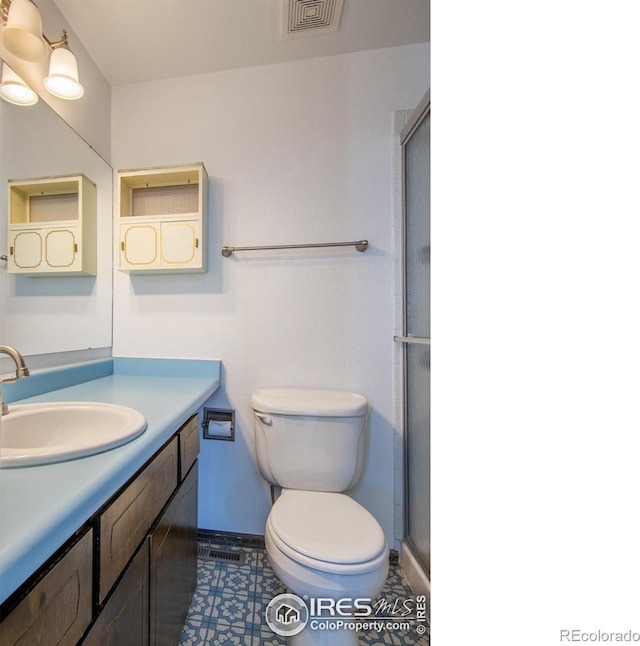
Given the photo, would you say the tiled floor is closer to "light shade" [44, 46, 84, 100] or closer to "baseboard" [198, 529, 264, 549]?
"baseboard" [198, 529, 264, 549]

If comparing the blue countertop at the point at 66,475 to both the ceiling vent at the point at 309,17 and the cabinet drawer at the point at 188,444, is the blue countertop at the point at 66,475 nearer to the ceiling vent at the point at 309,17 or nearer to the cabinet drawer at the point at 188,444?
the cabinet drawer at the point at 188,444

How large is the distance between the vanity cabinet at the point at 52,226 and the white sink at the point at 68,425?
503 mm

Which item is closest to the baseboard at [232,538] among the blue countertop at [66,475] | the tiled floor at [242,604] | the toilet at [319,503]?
the tiled floor at [242,604]

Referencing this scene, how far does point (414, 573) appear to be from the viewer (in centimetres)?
112

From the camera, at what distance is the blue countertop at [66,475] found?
0.33 m

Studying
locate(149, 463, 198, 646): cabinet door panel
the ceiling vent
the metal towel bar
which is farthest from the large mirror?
the ceiling vent

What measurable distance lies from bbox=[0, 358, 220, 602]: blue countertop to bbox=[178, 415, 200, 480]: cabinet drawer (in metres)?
0.08

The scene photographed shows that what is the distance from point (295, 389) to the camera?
128cm

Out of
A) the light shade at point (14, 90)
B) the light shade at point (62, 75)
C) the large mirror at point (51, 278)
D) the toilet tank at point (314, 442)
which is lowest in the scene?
the toilet tank at point (314, 442)
